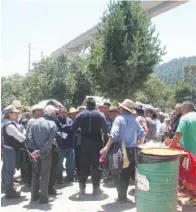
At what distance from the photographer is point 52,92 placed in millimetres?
25953

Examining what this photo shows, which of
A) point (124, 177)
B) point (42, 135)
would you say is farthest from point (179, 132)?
point (42, 135)

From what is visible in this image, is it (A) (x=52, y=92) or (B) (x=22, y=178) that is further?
(A) (x=52, y=92)

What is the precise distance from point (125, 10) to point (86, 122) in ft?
39.0

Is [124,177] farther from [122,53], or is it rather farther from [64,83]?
[64,83]

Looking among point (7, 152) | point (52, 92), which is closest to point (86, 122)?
point (7, 152)

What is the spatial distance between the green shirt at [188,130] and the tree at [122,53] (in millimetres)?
10472

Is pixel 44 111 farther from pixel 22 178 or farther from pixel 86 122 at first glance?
pixel 22 178

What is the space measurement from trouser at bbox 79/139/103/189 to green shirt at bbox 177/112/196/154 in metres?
1.56

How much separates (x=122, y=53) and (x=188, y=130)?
11020mm

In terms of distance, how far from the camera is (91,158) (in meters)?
6.34

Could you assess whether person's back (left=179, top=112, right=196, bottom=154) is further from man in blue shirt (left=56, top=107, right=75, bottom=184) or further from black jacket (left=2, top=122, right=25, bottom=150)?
black jacket (left=2, top=122, right=25, bottom=150)

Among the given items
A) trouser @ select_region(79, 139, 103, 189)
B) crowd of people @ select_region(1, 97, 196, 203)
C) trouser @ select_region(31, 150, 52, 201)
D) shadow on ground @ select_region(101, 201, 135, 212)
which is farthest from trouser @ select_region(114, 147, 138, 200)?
trouser @ select_region(31, 150, 52, 201)

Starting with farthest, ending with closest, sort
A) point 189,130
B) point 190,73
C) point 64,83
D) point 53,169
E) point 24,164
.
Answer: point 190,73, point 64,83, point 24,164, point 53,169, point 189,130

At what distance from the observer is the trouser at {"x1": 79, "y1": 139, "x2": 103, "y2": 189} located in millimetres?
6316
